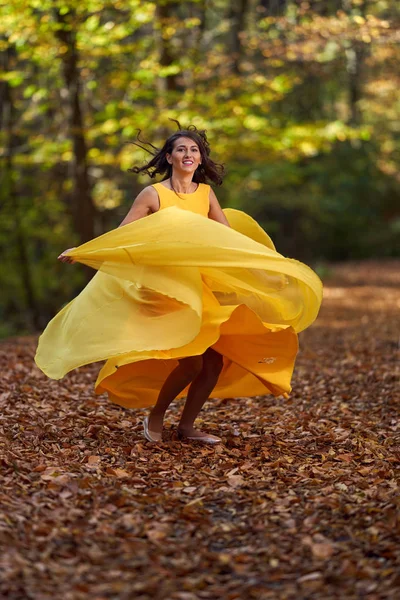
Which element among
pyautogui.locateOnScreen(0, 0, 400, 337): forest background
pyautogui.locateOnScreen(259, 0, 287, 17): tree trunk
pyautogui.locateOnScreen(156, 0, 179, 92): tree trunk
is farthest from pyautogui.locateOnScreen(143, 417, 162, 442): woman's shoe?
pyautogui.locateOnScreen(259, 0, 287, 17): tree trunk

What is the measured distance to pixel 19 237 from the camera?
47.9ft

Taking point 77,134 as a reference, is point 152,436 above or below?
above

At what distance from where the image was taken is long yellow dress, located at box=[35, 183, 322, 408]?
494cm

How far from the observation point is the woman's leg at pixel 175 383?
5.19m

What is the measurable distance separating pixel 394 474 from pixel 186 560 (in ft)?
5.58

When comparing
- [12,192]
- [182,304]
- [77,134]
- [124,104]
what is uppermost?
[182,304]

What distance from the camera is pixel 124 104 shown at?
1309cm

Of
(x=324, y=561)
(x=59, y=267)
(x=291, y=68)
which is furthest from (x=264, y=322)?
(x=291, y=68)

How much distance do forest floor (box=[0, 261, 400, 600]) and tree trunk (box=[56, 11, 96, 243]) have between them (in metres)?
A: 6.55

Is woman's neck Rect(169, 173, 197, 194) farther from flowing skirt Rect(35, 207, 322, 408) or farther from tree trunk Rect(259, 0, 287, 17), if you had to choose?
tree trunk Rect(259, 0, 287, 17)

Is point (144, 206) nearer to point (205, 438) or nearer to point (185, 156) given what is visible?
point (185, 156)

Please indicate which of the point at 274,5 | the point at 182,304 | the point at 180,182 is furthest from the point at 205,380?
the point at 274,5

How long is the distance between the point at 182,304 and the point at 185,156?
979mm

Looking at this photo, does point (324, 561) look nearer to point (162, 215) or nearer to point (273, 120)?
point (162, 215)
